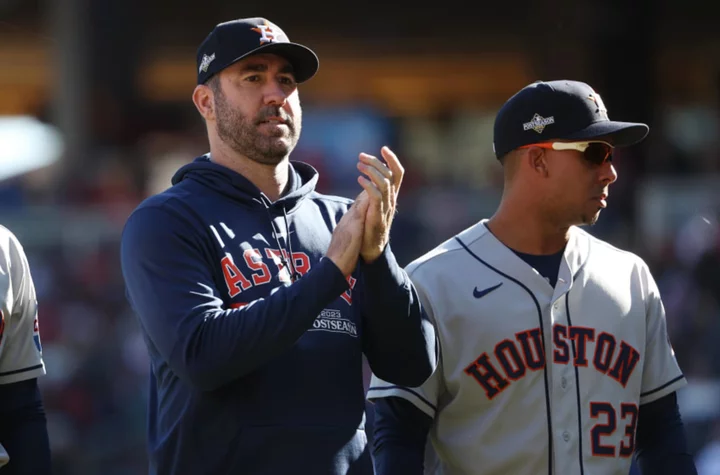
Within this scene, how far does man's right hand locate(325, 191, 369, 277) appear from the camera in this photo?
279cm

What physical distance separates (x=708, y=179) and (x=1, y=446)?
8.15 metres

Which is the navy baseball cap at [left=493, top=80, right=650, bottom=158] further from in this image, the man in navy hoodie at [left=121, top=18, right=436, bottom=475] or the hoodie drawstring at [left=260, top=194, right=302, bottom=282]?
the hoodie drawstring at [left=260, top=194, right=302, bottom=282]

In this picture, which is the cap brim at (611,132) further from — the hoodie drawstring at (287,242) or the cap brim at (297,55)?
the hoodie drawstring at (287,242)

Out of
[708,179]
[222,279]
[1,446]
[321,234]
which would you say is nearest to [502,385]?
[321,234]

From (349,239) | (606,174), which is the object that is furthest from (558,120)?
(349,239)

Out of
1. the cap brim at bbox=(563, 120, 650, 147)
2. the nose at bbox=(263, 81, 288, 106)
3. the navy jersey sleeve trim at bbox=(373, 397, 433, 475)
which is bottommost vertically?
the navy jersey sleeve trim at bbox=(373, 397, 433, 475)

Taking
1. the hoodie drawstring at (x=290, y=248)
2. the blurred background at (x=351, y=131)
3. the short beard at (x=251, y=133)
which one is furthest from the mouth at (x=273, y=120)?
the blurred background at (x=351, y=131)

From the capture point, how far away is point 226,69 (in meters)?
3.10

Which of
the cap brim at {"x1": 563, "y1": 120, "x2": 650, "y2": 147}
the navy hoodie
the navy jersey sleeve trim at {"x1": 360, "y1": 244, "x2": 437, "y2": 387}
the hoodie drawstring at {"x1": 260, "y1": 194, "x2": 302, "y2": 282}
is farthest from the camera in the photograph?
the cap brim at {"x1": 563, "y1": 120, "x2": 650, "y2": 147}

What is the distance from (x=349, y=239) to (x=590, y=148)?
2.97 ft

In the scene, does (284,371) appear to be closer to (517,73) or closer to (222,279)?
(222,279)

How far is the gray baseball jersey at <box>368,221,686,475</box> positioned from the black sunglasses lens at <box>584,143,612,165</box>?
0.30m

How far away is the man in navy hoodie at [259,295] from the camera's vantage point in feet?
8.98

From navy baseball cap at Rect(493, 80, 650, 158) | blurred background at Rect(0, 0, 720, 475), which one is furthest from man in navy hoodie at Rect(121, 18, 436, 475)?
blurred background at Rect(0, 0, 720, 475)
